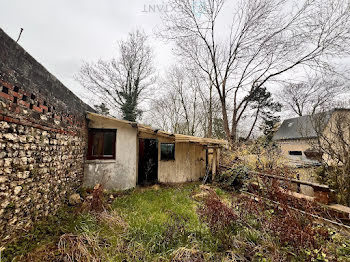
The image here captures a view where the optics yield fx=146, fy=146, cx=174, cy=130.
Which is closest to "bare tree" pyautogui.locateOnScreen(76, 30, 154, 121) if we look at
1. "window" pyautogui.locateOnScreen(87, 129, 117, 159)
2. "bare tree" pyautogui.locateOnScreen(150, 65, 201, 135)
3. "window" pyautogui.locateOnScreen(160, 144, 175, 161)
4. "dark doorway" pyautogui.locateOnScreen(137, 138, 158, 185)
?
"bare tree" pyautogui.locateOnScreen(150, 65, 201, 135)

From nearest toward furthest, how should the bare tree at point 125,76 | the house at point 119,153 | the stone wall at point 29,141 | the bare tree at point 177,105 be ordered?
the stone wall at point 29,141 → the house at point 119,153 → the bare tree at point 125,76 → the bare tree at point 177,105

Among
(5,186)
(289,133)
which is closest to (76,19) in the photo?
(5,186)

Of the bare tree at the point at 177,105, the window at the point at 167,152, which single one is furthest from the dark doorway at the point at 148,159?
the bare tree at the point at 177,105

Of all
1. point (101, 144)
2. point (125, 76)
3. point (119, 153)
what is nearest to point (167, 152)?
point (119, 153)

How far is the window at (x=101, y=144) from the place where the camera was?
20.9 feet

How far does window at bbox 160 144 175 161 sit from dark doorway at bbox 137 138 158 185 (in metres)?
0.62

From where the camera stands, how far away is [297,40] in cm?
1039

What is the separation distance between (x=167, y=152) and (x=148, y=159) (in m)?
1.35

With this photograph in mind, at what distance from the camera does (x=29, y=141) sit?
293 cm

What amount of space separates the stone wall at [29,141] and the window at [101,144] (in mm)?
1793

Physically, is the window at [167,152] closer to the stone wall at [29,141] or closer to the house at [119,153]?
the house at [119,153]

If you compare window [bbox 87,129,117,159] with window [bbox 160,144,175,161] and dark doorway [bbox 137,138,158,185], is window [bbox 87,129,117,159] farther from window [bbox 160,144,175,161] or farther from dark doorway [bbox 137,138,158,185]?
window [bbox 160,144,175,161]

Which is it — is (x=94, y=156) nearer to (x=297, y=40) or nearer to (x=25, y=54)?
(x=25, y=54)

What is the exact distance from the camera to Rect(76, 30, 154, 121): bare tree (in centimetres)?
1477
